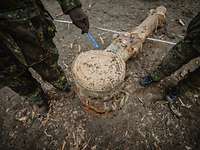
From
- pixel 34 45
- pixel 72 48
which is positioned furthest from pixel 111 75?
pixel 72 48

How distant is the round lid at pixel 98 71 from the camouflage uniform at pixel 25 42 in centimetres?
35

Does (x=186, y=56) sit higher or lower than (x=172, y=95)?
higher

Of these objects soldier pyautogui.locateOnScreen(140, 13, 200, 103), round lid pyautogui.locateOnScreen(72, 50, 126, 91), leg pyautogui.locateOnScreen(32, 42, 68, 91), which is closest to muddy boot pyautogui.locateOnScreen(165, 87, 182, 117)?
soldier pyautogui.locateOnScreen(140, 13, 200, 103)

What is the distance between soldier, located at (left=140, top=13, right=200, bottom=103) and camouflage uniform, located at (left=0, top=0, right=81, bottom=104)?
1.11 metres

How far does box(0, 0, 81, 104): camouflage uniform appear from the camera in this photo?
1.97 metres

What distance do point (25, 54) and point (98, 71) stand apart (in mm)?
691

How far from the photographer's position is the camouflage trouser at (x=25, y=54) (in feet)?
6.77

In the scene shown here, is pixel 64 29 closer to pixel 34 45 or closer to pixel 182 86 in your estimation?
pixel 34 45

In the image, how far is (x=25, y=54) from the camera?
225 cm

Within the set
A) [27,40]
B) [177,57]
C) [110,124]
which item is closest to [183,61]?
[177,57]

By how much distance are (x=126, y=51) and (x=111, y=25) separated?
100cm

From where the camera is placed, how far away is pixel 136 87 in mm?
3195

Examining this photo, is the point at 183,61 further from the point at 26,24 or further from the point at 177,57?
the point at 26,24

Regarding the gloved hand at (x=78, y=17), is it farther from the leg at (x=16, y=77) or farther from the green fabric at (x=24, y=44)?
the leg at (x=16, y=77)
